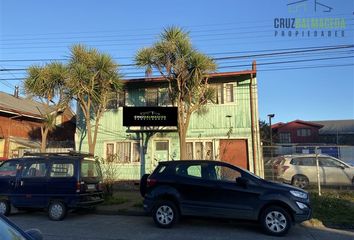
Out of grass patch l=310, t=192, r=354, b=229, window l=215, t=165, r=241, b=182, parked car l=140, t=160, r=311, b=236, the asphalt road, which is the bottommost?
the asphalt road

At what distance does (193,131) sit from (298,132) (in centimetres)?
4807

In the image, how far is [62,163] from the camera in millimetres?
12250

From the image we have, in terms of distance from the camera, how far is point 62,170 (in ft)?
40.1

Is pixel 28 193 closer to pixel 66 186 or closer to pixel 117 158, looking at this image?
pixel 66 186

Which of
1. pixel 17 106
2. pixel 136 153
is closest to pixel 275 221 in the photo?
pixel 136 153

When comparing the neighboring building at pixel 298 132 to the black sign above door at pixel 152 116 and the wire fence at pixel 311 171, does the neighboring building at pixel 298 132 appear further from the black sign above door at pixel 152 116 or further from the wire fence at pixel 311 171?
the wire fence at pixel 311 171

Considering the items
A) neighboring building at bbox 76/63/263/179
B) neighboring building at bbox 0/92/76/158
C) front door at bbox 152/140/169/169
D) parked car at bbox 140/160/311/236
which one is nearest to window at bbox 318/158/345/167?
neighboring building at bbox 76/63/263/179

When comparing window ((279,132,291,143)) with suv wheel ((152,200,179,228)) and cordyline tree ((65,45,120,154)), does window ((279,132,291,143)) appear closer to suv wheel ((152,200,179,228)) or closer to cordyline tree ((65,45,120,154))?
cordyline tree ((65,45,120,154))

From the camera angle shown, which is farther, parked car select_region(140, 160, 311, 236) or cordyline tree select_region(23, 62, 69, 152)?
cordyline tree select_region(23, 62, 69, 152)

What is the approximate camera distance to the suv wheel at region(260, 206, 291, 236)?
9528 mm

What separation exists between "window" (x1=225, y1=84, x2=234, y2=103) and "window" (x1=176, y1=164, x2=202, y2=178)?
9805 mm

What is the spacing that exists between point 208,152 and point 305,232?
1022 cm

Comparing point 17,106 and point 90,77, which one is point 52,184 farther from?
point 17,106

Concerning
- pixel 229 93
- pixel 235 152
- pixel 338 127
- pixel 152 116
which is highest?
pixel 338 127
